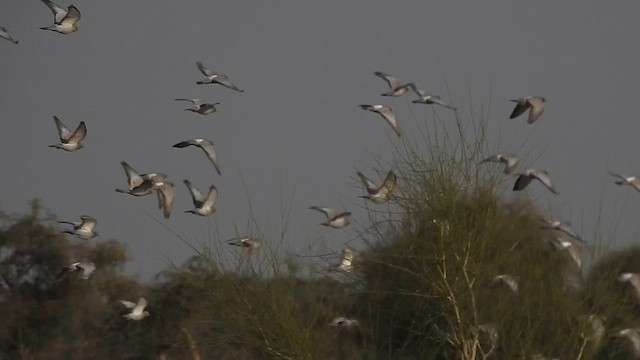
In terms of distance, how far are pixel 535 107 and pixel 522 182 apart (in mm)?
1751

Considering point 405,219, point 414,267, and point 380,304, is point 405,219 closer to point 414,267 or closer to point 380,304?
point 414,267

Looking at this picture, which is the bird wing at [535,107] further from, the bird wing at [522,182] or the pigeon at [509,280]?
the pigeon at [509,280]

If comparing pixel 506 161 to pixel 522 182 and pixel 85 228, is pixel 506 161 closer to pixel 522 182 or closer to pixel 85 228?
pixel 522 182

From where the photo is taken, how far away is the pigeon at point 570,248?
20375 millimetres

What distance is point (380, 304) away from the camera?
1014 inches

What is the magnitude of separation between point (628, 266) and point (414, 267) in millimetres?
7715

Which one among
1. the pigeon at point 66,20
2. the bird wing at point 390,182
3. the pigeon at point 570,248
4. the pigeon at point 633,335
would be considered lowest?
the pigeon at point 633,335

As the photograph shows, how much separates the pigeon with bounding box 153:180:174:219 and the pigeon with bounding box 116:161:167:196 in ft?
0.24

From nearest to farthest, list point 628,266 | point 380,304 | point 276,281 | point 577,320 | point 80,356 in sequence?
point 577,320 → point 276,281 → point 380,304 → point 628,266 → point 80,356

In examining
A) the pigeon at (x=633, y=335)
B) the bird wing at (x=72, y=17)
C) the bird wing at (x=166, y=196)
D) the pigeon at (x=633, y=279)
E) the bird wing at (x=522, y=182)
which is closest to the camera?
the bird wing at (x=522, y=182)

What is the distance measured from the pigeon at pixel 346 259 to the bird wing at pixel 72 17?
511 centimetres

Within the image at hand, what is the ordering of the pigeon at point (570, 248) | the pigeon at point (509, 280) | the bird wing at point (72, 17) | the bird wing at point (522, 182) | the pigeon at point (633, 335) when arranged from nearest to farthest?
the pigeon at point (509, 280)
the bird wing at point (522, 182)
the pigeon at point (633, 335)
the pigeon at point (570, 248)
the bird wing at point (72, 17)

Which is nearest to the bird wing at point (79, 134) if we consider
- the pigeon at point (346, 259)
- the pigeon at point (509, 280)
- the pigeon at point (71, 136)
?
the pigeon at point (71, 136)

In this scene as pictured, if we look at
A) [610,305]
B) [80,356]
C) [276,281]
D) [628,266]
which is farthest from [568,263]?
[80,356]
